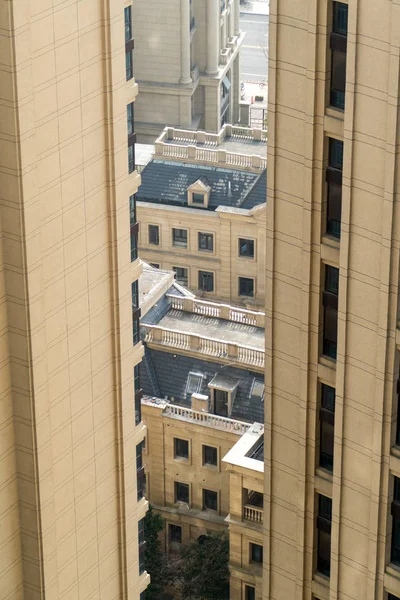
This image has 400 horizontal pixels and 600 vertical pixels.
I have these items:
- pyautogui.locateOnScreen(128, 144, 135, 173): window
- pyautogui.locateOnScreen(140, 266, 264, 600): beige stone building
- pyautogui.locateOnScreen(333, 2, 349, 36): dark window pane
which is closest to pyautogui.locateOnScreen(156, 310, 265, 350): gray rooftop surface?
pyautogui.locateOnScreen(140, 266, 264, 600): beige stone building

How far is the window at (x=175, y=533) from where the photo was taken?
12175 centimetres

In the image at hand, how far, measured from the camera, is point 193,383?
121m

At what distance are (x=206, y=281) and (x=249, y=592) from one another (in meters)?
40.3

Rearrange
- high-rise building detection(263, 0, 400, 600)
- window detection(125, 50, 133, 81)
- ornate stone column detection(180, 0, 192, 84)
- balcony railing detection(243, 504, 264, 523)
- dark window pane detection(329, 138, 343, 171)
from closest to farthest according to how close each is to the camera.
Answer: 1. high-rise building detection(263, 0, 400, 600)
2. dark window pane detection(329, 138, 343, 171)
3. window detection(125, 50, 133, 81)
4. balcony railing detection(243, 504, 264, 523)
5. ornate stone column detection(180, 0, 192, 84)

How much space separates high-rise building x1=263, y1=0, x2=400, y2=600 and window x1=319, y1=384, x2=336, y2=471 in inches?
1.9

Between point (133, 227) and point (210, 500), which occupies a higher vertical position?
point (133, 227)

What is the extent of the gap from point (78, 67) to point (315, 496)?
60.2ft

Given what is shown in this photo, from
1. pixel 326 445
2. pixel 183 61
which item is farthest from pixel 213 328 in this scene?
pixel 326 445

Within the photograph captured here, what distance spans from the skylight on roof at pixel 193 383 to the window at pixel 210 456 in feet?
14.4

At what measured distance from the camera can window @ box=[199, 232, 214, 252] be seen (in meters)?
144

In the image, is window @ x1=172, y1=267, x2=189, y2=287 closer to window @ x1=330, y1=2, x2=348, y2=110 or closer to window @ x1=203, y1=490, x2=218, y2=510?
window @ x1=203, y1=490, x2=218, y2=510

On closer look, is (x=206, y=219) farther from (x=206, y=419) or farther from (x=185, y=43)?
(x=206, y=419)

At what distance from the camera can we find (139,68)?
16650cm

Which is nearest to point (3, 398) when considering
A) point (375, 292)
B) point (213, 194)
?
point (375, 292)
